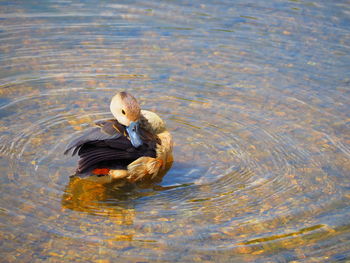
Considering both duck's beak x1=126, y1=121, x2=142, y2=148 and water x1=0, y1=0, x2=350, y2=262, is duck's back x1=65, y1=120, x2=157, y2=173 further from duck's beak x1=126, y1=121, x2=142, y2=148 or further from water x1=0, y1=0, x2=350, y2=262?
water x1=0, y1=0, x2=350, y2=262

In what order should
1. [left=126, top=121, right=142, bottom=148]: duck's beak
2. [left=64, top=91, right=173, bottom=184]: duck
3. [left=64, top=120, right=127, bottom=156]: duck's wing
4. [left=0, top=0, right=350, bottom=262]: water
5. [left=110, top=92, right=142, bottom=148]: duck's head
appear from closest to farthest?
[left=0, top=0, right=350, bottom=262]: water, [left=64, top=120, right=127, bottom=156]: duck's wing, [left=64, top=91, right=173, bottom=184]: duck, [left=126, top=121, right=142, bottom=148]: duck's beak, [left=110, top=92, right=142, bottom=148]: duck's head

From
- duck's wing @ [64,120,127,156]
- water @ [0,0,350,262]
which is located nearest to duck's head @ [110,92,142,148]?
duck's wing @ [64,120,127,156]

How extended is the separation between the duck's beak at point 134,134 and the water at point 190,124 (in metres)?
0.52

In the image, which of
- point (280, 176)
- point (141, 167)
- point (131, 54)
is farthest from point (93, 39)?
point (280, 176)

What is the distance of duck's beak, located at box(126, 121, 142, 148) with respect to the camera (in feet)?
19.9

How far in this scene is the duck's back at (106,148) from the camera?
576cm

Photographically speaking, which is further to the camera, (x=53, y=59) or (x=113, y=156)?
(x=53, y=59)

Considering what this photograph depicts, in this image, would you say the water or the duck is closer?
the water

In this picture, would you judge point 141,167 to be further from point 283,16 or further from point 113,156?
point 283,16

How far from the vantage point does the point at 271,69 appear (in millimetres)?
8422

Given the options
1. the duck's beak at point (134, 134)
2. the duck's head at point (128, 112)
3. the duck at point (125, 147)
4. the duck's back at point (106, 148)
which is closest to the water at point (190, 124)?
the duck at point (125, 147)

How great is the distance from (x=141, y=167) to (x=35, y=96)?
87.9 inches

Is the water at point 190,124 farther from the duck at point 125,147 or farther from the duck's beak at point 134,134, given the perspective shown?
the duck's beak at point 134,134

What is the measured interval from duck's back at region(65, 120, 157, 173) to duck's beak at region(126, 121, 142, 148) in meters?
0.05
